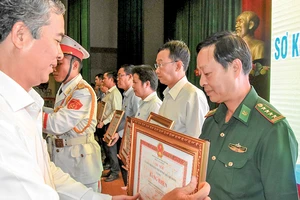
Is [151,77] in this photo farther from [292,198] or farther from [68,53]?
[292,198]

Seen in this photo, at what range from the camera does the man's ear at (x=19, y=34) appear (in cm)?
90

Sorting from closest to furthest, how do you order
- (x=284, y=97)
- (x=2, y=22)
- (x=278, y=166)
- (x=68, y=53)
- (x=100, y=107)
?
(x=2, y=22), (x=278, y=166), (x=68, y=53), (x=284, y=97), (x=100, y=107)

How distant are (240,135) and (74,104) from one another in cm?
141

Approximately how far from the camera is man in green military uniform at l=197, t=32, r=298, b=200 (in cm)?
103

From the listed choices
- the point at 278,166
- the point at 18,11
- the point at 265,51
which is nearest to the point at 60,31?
the point at 18,11

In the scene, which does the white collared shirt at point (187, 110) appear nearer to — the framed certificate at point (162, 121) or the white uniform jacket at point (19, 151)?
the framed certificate at point (162, 121)

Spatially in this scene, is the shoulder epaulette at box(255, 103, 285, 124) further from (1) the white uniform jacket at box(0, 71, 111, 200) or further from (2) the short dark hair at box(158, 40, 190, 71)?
(2) the short dark hair at box(158, 40, 190, 71)

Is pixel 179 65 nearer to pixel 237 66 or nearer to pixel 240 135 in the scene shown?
pixel 237 66

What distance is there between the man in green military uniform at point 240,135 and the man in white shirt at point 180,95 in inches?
29.0

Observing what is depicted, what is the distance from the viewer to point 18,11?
0.90m

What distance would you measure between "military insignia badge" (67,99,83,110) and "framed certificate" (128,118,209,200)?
113 cm

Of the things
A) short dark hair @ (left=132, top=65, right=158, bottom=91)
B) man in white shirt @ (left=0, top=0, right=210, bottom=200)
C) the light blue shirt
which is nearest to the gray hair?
man in white shirt @ (left=0, top=0, right=210, bottom=200)

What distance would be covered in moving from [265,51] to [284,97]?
26.8 inches

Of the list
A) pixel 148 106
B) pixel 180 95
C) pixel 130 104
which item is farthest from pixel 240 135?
pixel 130 104
